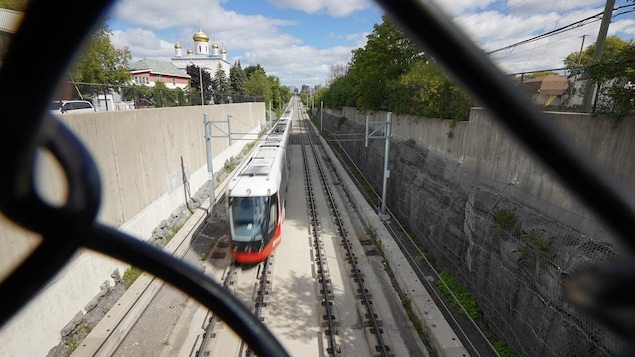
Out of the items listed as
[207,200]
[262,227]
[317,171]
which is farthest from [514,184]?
[317,171]

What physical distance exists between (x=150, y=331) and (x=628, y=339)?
30.4ft

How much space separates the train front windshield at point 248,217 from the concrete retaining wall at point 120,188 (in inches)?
135

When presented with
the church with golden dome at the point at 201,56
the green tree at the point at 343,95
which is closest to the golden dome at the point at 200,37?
the church with golden dome at the point at 201,56

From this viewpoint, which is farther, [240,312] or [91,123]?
[91,123]

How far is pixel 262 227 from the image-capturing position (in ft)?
33.1

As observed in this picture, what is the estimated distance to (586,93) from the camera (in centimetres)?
855

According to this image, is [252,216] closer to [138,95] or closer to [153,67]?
[138,95]

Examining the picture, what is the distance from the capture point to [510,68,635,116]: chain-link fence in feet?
21.7

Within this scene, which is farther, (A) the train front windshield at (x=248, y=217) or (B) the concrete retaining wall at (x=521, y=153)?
(A) the train front windshield at (x=248, y=217)

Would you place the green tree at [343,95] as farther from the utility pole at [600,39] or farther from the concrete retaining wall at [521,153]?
the utility pole at [600,39]

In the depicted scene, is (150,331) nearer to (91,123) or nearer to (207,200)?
(91,123)

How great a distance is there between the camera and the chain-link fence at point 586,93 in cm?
661

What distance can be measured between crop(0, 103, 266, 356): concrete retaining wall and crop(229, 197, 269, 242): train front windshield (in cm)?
344

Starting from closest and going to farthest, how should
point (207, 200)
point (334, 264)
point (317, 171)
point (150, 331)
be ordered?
point (150, 331), point (334, 264), point (207, 200), point (317, 171)
